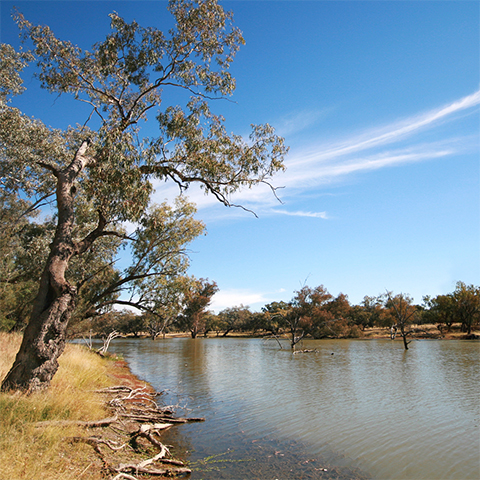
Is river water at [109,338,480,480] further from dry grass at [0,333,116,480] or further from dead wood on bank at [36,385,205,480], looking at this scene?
dry grass at [0,333,116,480]

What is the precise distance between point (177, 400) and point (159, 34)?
1231 centimetres

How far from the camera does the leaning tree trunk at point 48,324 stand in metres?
6.91

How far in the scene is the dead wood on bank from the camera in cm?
539

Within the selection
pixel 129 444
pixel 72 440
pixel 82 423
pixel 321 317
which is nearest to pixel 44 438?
pixel 72 440

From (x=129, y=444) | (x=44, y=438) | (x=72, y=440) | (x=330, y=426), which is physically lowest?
(x=330, y=426)

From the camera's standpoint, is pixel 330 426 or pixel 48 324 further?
pixel 330 426

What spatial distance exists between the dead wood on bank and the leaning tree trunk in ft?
5.50

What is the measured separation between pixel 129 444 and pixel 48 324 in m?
3.00

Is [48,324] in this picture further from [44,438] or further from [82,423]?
[44,438]

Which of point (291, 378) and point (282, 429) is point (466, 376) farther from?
point (282, 429)

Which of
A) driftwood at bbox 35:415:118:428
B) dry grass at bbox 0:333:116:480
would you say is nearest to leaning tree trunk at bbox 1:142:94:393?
dry grass at bbox 0:333:116:480

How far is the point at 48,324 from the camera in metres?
7.23

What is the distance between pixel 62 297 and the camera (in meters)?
7.47

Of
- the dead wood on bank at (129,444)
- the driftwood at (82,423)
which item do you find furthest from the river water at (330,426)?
the driftwood at (82,423)
